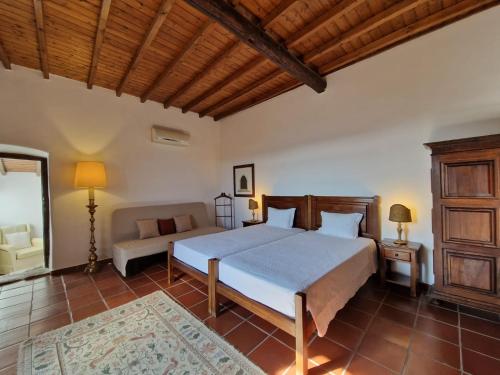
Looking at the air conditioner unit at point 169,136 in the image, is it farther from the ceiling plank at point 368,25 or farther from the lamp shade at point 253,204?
the ceiling plank at point 368,25

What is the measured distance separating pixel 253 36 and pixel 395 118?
2.10 metres

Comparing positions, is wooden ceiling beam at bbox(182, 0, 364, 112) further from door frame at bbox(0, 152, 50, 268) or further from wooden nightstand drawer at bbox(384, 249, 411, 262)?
door frame at bbox(0, 152, 50, 268)

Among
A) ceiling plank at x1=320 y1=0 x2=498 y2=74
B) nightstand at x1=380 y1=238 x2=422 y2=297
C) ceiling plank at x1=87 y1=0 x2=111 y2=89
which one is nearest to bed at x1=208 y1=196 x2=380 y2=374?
nightstand at x1=380 y1=238 x2=422 y2=297

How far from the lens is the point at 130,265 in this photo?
3.35 meters

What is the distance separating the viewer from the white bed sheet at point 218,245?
2.46 meters

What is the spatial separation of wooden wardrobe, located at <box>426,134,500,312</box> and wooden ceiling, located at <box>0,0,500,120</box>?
1539 mm

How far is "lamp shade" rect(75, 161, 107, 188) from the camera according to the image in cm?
327

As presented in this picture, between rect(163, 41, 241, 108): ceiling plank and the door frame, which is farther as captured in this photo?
the door frame

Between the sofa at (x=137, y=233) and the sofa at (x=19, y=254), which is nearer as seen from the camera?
the sofa at (x=137, y=233)

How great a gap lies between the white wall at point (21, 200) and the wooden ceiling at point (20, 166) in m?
0.06

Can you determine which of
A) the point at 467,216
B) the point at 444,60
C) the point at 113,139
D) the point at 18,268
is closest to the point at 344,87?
the point at 444,60

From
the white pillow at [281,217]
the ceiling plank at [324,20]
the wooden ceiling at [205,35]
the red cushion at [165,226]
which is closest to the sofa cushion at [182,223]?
the red cushion at [165,226]

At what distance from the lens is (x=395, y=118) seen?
9.42 ft

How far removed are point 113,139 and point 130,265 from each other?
2226mm
